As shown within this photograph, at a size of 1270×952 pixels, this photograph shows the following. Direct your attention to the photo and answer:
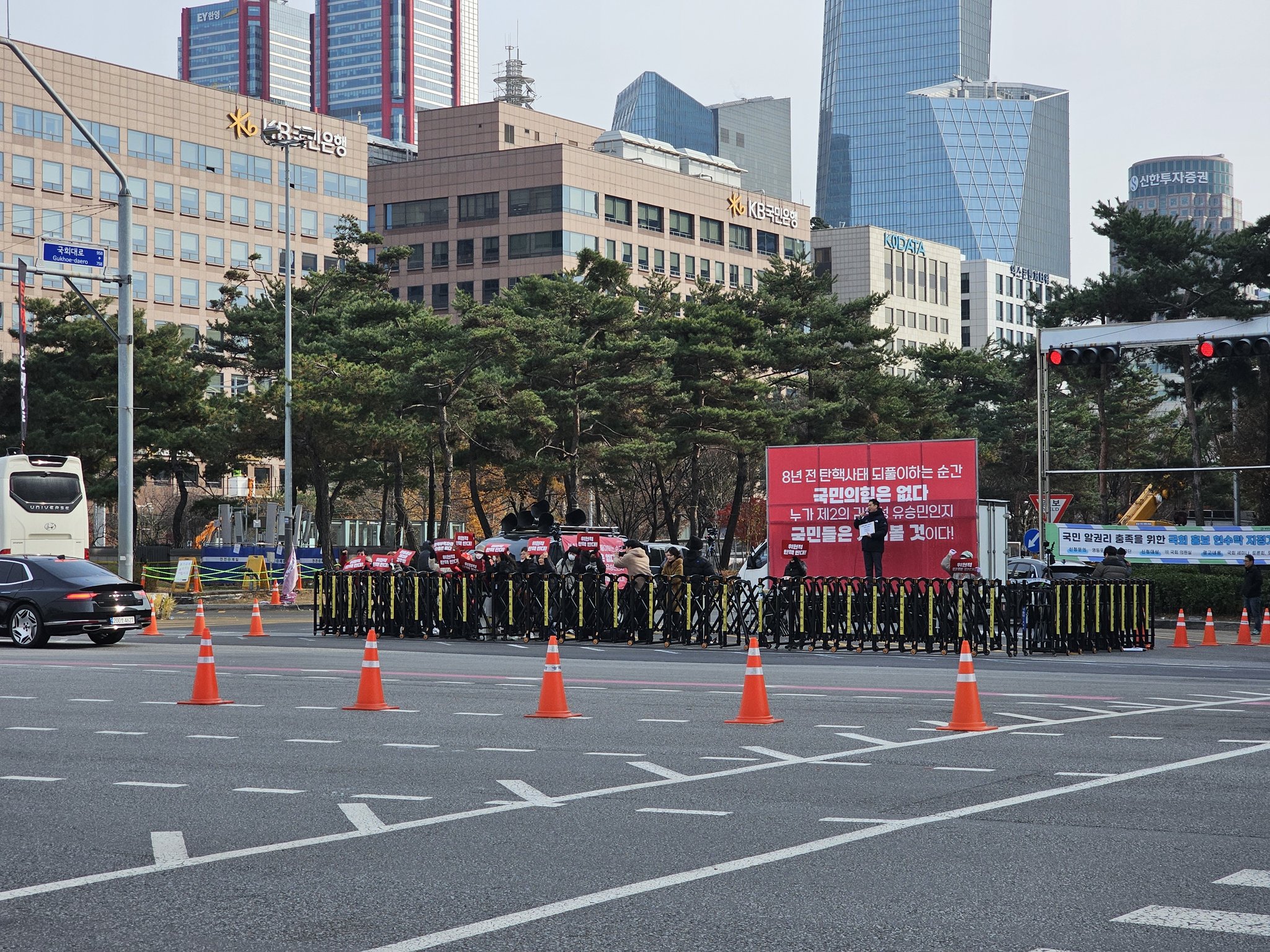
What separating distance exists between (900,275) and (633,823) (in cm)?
14984

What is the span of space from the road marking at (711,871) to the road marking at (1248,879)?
0.67 meters

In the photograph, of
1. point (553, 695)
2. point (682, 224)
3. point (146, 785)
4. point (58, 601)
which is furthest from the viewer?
point (682, 224)

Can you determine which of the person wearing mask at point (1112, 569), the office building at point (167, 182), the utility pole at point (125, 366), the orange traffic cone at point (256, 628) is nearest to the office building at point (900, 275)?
the office building at point (167, 182)

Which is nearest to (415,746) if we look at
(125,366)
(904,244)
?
(125,366)

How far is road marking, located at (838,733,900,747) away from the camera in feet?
41.8

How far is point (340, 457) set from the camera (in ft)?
176

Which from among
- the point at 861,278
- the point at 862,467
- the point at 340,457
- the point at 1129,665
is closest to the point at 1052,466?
the point at 340,457

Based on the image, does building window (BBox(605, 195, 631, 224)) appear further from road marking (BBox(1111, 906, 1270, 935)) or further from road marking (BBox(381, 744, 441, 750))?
road marking (BBox(1111, 906, 1270, 935))

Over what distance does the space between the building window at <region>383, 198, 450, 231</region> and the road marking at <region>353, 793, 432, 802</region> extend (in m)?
103

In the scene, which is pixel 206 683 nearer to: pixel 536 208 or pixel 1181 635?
pixel 1181 635

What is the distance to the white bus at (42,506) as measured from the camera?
39.8 m

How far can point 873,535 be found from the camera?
27844 millimetres

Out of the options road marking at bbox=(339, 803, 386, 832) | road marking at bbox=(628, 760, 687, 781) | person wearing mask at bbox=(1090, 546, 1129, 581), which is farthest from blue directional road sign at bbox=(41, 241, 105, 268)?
road marking at bbox=(339, 803, 386, 832)

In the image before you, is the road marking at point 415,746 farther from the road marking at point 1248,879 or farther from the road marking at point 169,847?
the road marking at point 1248,879
